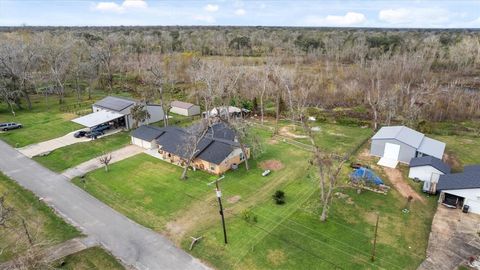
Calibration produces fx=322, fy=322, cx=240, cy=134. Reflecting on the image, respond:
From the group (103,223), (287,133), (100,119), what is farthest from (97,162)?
(287,133)

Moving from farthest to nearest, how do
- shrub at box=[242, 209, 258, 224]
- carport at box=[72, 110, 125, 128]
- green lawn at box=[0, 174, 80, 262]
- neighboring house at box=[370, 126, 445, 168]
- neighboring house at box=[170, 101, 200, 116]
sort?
1. neighboring house at box=[170, 101, 200, 116]
2. carport at box=[72, 110, 125, 128]
3. neighboring house at box=[370, 126, 445, 168]
4. shrub at box=[242, 209, 258, 224]
5. green lawn at box=[0, 174, 80, 262]

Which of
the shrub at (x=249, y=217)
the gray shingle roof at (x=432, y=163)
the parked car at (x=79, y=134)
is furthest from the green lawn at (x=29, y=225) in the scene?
the gray shingle roof at (x=432, y=163)

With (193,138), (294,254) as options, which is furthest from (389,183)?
(193,138)

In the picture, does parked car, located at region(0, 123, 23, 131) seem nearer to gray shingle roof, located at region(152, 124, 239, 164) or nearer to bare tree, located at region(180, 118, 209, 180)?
gray shingle roof, located at region(152, 124, 239, 164)

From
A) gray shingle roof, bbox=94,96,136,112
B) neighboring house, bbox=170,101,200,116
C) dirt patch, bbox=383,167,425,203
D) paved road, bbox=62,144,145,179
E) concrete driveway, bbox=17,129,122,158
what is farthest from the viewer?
neighboring house, bbox=170,101,200,116

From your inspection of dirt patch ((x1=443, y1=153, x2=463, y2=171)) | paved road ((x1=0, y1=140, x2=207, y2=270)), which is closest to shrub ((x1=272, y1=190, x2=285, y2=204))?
paved road ((x1=0, y1=140, x2=207, y2=270))

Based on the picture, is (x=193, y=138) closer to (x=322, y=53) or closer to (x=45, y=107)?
(x=45, y=107)

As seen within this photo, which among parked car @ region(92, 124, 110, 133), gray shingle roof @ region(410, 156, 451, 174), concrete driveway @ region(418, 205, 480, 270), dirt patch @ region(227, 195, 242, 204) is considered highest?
gray shingle roof @ region(410, 156, 451, 174)
